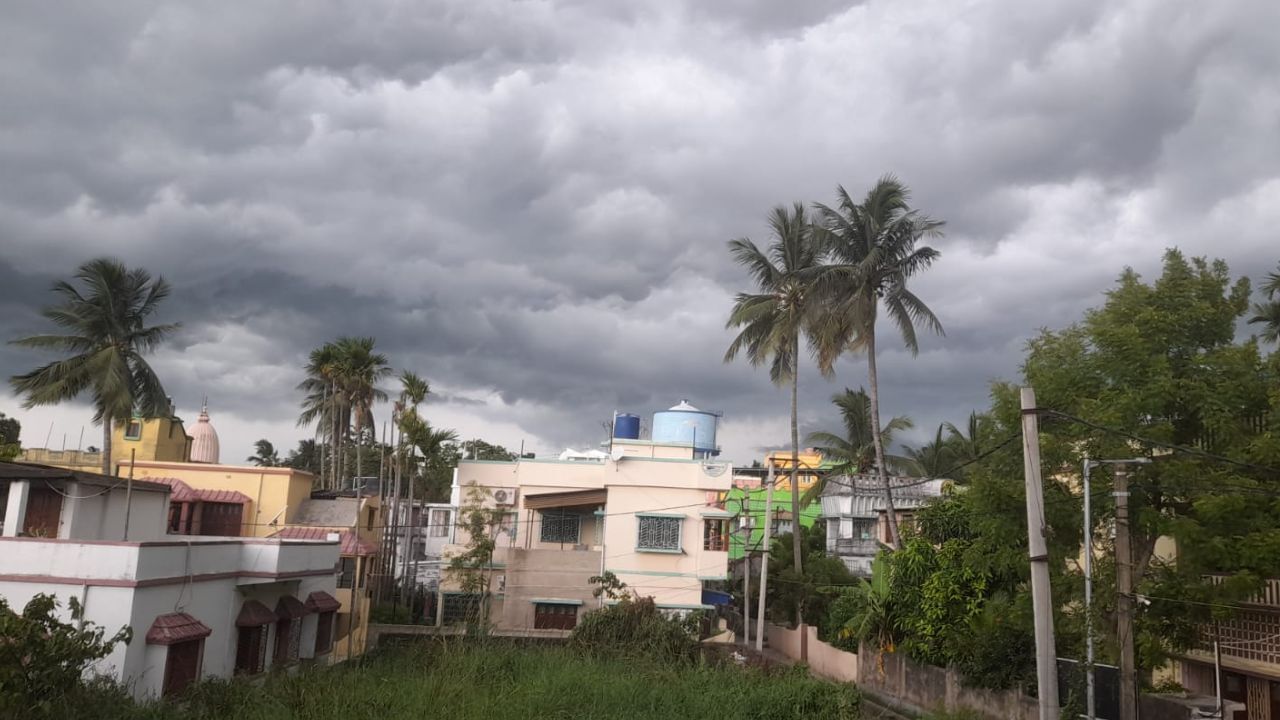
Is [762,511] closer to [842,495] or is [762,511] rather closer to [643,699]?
[842,495]

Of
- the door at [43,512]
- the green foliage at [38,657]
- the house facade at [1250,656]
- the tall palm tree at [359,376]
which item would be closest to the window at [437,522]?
the tall palm tree at [359,376]

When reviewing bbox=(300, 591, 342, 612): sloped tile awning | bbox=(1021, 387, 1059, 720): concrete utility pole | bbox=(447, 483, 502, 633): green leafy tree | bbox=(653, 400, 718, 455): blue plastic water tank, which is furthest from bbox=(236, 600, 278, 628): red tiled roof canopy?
bbox=(653, 400, 718, 455): blue plastic water tank

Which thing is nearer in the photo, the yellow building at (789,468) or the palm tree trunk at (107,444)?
the palm tree trunk at (107,444)

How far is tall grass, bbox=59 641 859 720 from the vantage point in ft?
58.9

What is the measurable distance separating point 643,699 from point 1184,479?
11.8 m

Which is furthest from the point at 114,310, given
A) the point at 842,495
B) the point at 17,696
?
the point at 842,495

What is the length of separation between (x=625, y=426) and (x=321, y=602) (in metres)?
20.4

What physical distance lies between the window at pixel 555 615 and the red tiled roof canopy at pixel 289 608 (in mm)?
11078

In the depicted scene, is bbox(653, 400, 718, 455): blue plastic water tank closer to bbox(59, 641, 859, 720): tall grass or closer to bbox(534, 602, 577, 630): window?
bbox(534, 602, 577, 630): window

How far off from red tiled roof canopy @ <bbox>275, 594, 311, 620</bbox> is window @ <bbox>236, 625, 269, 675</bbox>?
0.75m

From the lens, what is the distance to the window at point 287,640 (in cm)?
2408

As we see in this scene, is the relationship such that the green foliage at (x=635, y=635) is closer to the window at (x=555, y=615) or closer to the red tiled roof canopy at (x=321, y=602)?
the window at (x=555, y=615)

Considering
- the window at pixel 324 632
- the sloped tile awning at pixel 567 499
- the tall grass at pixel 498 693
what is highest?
the sloped tile awning at pixel 567 499

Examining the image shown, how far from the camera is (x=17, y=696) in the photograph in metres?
13.2
